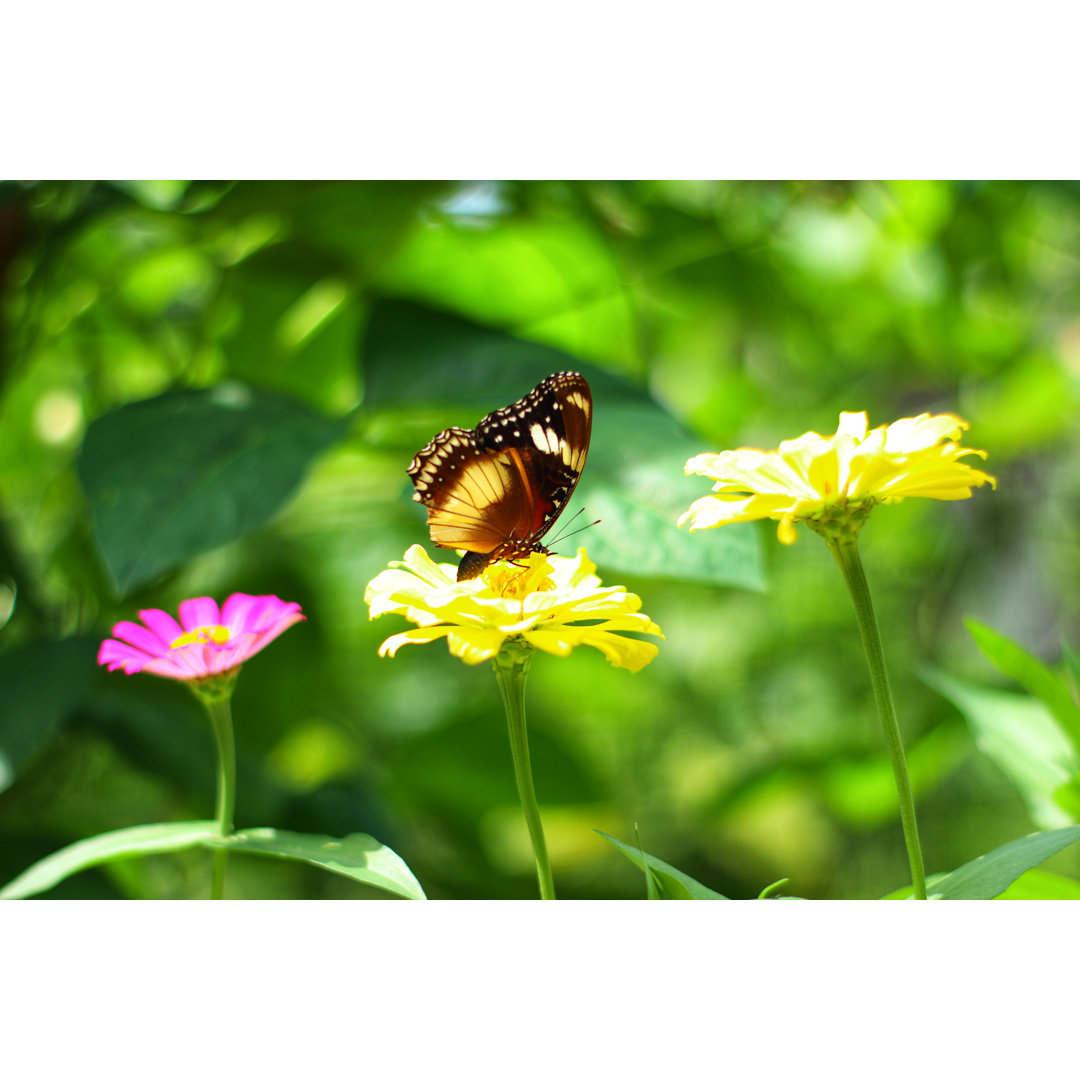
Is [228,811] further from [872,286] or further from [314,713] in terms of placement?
[872,286]

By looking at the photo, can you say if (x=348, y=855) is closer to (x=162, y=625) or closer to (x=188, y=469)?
(x=162, y=625)

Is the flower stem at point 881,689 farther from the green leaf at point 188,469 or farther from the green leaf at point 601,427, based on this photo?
the green leaf at point 188,469

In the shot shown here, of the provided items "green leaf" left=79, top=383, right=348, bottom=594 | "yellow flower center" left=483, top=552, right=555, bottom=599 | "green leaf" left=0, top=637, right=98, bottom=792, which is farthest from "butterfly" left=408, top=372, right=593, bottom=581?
"green leaf" left=0, top=637, right=98, bottom=792

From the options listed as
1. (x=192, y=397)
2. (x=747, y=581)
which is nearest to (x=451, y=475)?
(x=747, y=581)

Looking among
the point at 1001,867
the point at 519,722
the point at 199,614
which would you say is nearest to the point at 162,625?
the point at 199,614

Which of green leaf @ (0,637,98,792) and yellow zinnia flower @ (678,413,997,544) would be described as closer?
yellow zinnia flower @ (678,413,997,544)

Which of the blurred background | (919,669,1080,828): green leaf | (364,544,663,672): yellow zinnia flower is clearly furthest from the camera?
the blurred background

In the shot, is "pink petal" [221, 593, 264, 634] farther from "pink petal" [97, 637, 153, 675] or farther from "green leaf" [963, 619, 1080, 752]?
"green leaf" [963, 619, 1080, 752]
